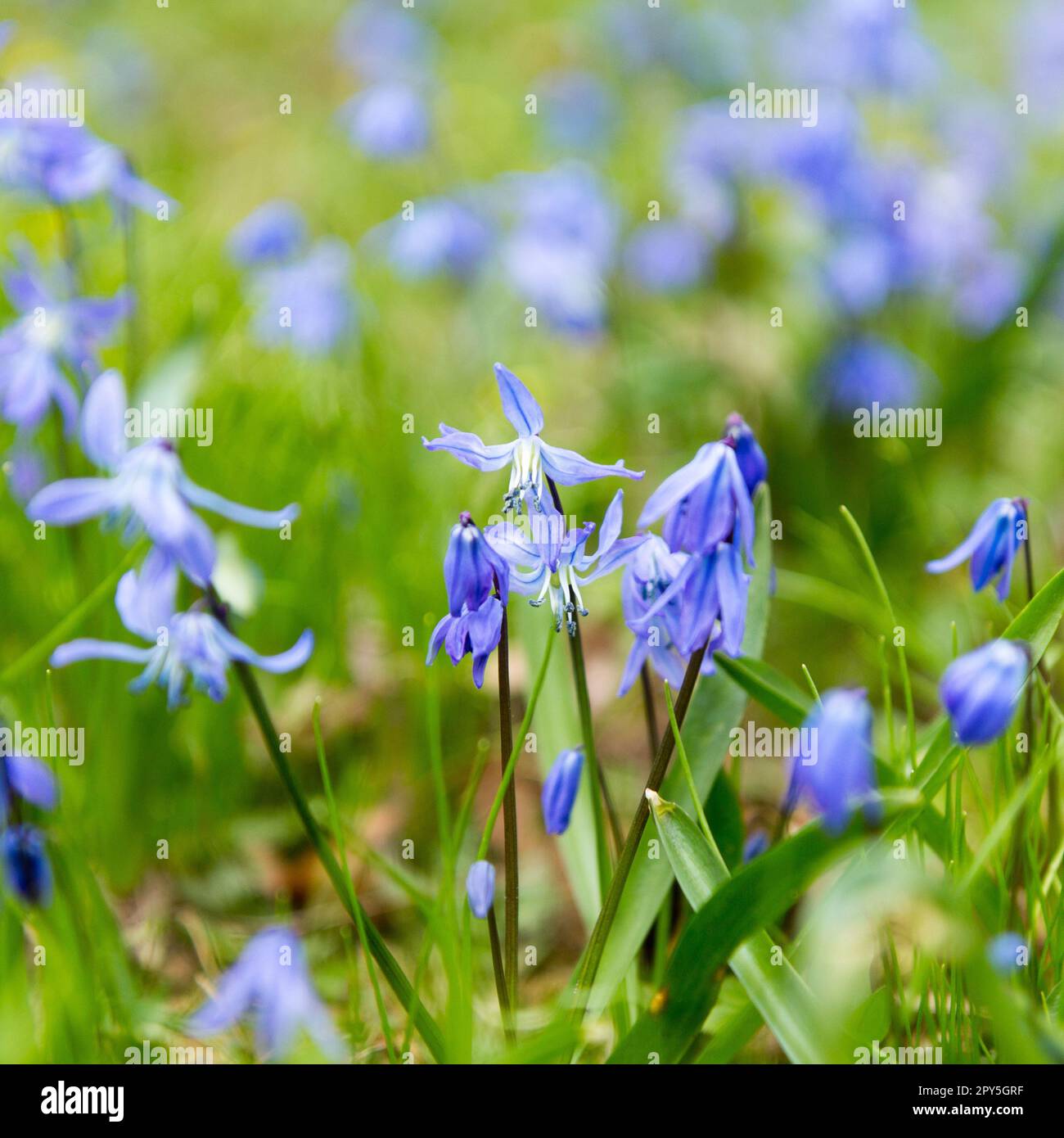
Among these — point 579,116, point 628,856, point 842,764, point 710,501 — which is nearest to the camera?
point 842,764

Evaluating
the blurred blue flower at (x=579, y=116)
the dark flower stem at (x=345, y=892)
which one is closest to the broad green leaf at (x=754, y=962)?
the dark flower stem at (x=345, y=892)

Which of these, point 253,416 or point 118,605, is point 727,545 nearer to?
point 118,605

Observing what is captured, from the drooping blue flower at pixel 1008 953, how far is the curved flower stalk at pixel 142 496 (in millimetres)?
1078

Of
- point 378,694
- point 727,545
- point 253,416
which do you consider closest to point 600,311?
point 253,416

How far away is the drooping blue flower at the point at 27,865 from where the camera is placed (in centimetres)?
174

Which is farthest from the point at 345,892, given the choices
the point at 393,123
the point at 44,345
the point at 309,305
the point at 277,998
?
the point at 393,123

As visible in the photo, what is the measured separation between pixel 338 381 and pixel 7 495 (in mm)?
949

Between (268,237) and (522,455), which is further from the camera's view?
(268,237)

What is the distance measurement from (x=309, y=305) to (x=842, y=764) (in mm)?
2539

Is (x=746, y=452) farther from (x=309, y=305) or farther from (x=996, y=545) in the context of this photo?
(x=309, y=305)

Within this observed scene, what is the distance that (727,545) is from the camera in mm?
1389

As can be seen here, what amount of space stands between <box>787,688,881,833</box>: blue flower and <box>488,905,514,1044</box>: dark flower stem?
55 cm

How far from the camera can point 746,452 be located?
1547 mm

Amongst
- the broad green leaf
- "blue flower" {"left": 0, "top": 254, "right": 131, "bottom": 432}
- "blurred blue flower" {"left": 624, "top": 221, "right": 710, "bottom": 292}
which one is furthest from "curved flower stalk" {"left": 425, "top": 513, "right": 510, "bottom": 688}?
"blurred blue flower" {"left": 624, "top": 221, "right": 710, "bottom": 292}
